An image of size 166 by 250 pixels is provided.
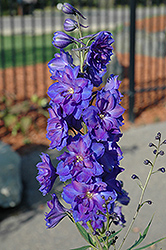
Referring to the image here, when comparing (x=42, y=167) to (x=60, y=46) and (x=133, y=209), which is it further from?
(x=133, y=209)

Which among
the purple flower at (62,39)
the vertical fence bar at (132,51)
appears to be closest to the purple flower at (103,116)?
the purple flower at (62,39)

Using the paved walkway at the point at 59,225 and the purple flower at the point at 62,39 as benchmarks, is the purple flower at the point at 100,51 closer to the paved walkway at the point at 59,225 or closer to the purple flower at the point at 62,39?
the purple flower at the point at 62,39

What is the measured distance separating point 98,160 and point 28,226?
2172mm

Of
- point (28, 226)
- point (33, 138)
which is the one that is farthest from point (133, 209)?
point (33, 138)

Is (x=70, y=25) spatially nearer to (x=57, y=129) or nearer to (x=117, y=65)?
(x=57, y=129)

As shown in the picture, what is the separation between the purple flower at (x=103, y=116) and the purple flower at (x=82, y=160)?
40 mm

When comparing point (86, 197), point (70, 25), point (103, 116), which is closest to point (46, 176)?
point (86, 197)

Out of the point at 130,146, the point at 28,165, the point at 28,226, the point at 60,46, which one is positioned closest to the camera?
the point at 60,46

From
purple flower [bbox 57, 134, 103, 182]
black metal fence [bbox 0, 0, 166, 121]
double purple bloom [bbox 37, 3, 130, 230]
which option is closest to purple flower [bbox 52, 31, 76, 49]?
double purple bloom [bbox 37, 3, 130, 230]

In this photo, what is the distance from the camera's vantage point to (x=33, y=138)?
16.4 ft

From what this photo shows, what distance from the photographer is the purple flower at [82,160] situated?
1279mm

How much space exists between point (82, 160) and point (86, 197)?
0.47 ft

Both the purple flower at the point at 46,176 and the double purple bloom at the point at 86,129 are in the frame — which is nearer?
the double purple bloom at the point at 86,129

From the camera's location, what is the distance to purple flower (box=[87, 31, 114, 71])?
134 cm
